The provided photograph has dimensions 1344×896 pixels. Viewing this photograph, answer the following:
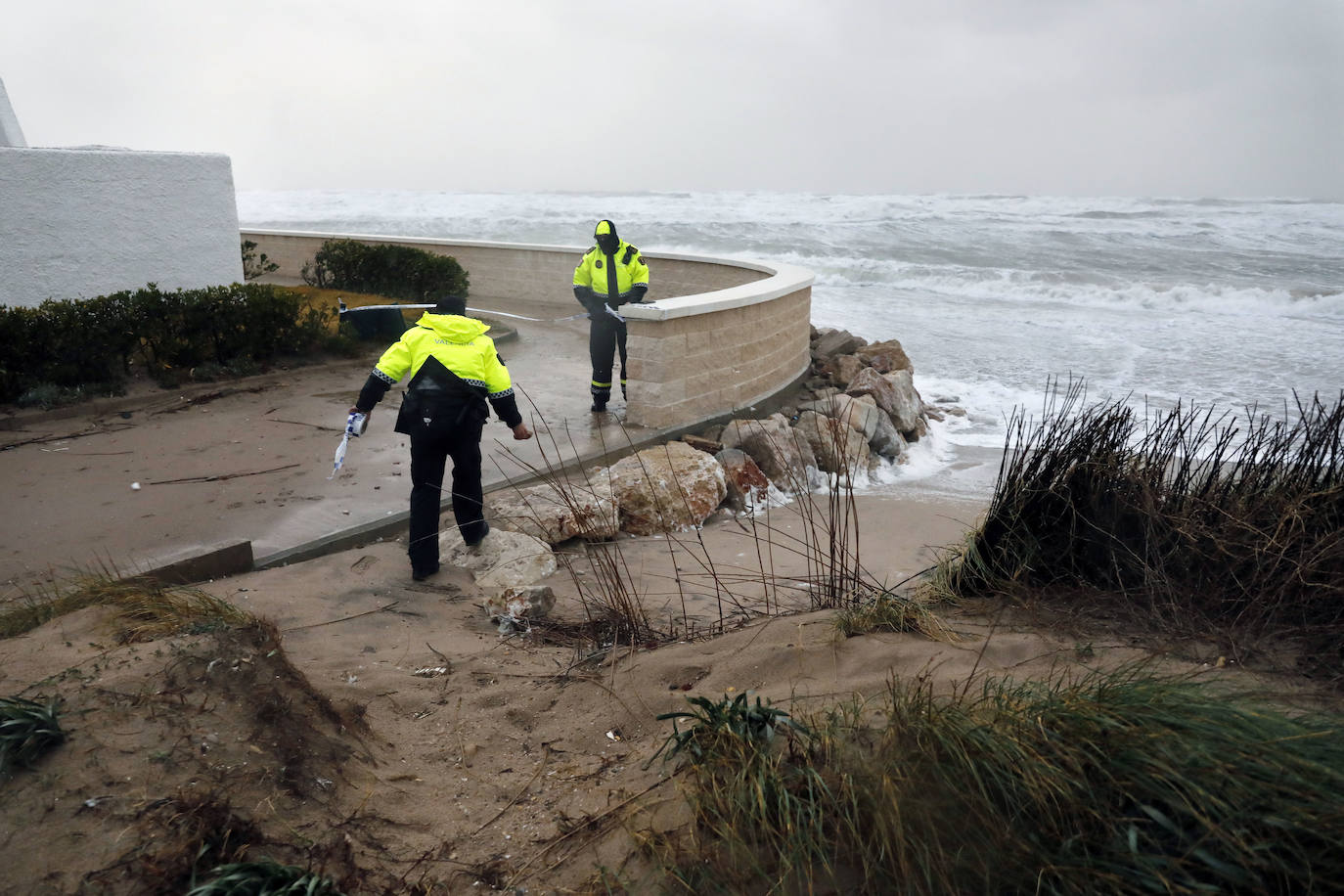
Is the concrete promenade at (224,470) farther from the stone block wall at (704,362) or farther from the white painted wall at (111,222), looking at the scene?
the white painted wall at (111,222)

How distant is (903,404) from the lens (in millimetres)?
10922

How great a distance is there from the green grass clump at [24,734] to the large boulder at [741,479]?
541cm

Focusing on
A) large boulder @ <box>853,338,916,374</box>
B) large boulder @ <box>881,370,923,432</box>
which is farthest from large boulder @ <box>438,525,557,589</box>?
large boulder @ <box>853,338,916,374</box>

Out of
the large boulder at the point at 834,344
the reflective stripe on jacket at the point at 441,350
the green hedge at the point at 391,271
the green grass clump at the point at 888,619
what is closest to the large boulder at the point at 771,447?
the reflective stripe on jacket at the point at 441,350

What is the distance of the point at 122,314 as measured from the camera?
8789 millimetres

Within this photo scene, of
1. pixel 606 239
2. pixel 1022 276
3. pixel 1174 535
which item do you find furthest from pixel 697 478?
pixel 1022 276

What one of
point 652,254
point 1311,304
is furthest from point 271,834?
point 1311,304

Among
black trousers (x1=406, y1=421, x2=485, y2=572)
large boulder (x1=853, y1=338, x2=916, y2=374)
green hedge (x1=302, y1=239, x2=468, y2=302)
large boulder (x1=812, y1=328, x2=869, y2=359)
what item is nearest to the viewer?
black trousers (x1=406, y1=421, x2=485, y2=572)

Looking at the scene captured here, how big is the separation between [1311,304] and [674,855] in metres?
28.6

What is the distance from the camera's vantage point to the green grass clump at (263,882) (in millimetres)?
2191

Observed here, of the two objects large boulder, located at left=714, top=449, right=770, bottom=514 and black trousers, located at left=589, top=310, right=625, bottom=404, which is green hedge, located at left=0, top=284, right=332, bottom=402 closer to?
black trousers, located at left=589, top=310, right=625, bottom=404

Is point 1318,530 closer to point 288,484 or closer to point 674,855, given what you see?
point 674,855

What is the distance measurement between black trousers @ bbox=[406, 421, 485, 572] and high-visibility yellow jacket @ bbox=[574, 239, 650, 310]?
3.77m

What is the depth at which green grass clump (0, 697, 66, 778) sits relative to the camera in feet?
8.46
